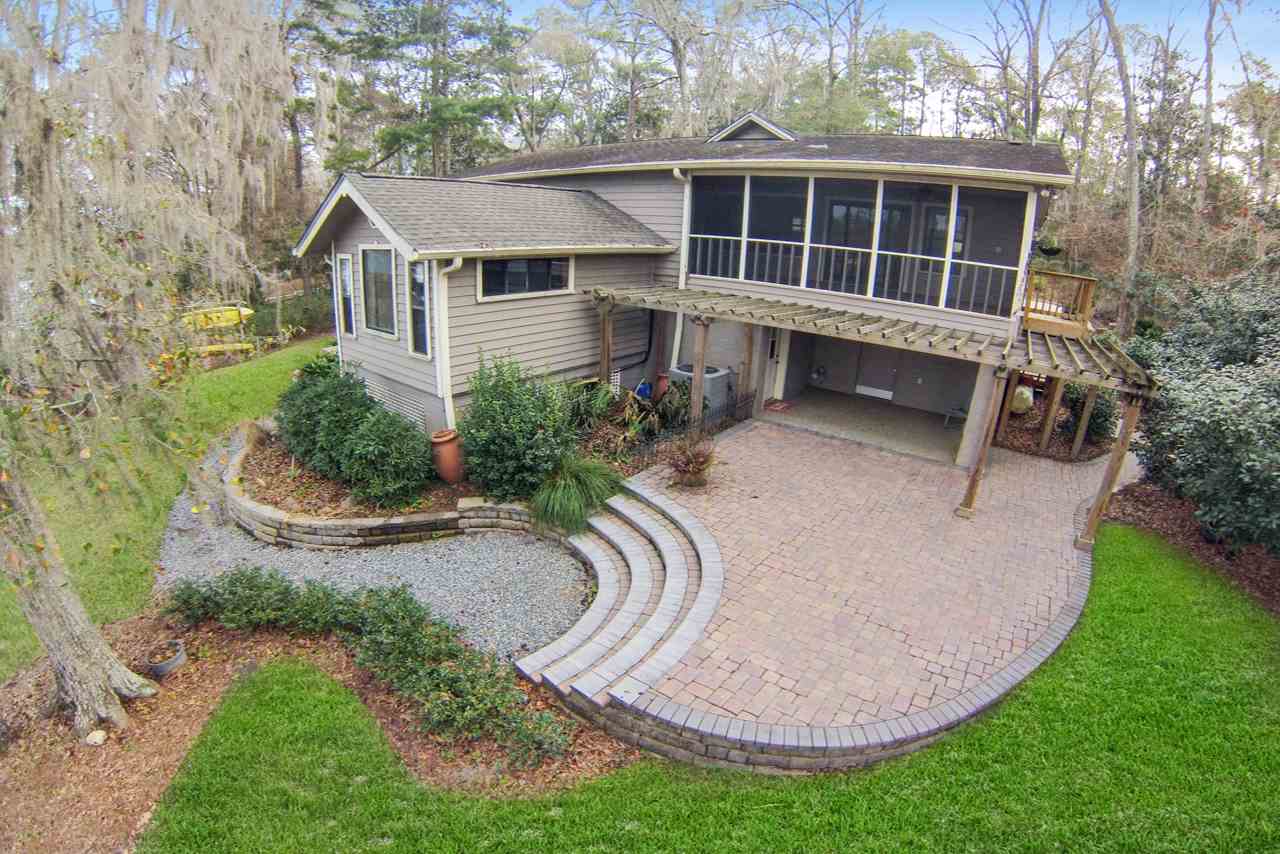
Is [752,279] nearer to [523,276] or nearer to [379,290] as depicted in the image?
[523,276]

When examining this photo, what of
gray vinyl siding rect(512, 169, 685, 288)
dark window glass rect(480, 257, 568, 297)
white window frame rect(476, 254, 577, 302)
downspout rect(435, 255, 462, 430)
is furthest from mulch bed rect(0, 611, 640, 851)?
gray vinyl siding rect(512, 169, 685, 288)

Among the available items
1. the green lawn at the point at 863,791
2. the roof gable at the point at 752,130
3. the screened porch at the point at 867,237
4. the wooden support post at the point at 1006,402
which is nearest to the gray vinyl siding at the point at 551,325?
the screened porch at the point at 867,237

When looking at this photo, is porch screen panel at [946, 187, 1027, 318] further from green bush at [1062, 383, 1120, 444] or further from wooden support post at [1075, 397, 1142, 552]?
wooden support post at [1075, 397, 1142, 552]

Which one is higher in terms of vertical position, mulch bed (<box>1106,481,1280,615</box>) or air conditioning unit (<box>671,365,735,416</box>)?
air conditioning unit (<box>671,365,735,416</box>)

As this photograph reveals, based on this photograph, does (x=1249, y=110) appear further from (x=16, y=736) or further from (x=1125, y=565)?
(x=16, y=736)

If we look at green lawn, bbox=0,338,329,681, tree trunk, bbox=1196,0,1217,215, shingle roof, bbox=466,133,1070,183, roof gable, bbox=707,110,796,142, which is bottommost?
green lawn, bbox=0,338,329,681

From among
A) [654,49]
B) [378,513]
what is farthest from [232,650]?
[654,49]
